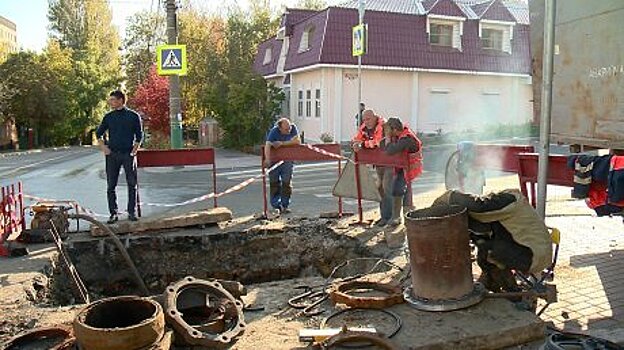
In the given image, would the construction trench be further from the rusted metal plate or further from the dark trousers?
the dark trousers

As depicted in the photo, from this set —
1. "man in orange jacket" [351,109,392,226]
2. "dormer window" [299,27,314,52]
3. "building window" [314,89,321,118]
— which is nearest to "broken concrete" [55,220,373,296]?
"man in orange jacket" [351,109,392,226]

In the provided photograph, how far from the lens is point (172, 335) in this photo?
4328 mm

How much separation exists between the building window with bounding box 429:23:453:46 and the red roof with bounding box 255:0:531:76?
0.45 metres

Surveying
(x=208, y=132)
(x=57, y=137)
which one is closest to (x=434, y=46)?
(x=208, y=132)

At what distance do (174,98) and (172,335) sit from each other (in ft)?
44.9

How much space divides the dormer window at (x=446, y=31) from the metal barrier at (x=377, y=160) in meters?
18.7

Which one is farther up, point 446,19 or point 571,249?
point 446,19

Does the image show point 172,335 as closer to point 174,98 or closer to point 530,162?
point 530,162

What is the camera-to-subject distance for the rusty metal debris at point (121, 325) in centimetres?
389

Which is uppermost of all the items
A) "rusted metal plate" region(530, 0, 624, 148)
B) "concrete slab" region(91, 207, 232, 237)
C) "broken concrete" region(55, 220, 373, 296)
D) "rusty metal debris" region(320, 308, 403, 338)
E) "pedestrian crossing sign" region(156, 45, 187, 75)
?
"pedestrian crossing sign" region(156, 45, 187, 75)

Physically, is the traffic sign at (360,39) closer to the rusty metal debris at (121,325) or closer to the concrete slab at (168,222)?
the concrete slab at (168,222)

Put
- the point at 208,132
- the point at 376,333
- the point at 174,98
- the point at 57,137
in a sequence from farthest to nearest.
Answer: the point at 57,137 → the point at 208,132 → the point at 174,98 → the point at 376,333

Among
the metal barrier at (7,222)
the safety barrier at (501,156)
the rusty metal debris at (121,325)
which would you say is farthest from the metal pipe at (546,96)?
the metal barrier at (7,222)

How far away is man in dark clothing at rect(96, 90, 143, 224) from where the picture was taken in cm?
849
